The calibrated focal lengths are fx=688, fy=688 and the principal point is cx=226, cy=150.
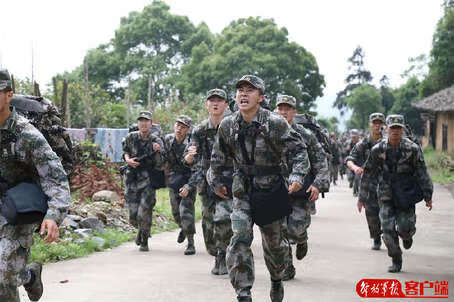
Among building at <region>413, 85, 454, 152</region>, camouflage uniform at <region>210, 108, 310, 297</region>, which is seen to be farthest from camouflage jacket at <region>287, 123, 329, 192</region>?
building at <region>413, 85, 454, 152</region>

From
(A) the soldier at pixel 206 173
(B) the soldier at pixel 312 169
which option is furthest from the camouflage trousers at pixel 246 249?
(B) the soldier at pixel 312 169

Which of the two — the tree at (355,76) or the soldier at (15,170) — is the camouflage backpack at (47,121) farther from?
the tree at (355,76)

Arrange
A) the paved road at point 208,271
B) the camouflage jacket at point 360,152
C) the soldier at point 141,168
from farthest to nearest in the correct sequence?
the soldier at point 141,168 < the camouflage jacket at point 360,152 < the paved road at point 208,271

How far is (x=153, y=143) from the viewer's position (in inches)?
427

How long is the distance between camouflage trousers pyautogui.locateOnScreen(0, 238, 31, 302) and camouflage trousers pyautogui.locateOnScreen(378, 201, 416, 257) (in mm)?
5076

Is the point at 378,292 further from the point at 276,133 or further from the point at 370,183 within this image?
the point at 370,183

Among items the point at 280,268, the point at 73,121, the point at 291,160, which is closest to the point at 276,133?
the point at 291,160

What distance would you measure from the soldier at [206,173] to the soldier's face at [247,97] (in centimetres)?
151

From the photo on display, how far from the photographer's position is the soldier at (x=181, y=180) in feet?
34.2

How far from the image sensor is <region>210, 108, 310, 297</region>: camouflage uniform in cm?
614

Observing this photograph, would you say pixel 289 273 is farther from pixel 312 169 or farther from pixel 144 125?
pixel 144 125

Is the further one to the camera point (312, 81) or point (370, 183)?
point (312, 81)

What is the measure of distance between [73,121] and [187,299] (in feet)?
63.1

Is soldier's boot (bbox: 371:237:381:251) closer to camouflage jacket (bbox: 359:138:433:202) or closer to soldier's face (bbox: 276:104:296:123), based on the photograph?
camouflage jacket (bbox: 359:138:433:202)
